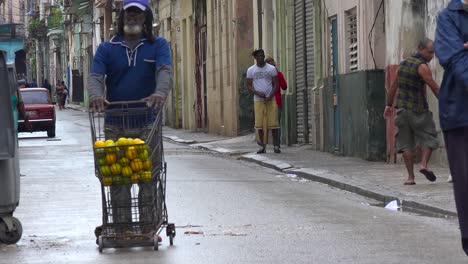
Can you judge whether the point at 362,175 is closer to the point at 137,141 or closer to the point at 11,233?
the point at 11,233

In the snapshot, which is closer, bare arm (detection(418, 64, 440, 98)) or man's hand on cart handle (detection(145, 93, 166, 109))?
man's hand on cart handle (detection(145, 93, 166, 109))

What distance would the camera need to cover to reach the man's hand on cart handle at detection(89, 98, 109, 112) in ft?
31.5

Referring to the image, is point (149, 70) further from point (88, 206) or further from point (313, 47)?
point (313, 47)

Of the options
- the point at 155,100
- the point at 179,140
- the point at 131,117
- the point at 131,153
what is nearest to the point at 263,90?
the point at 179,140

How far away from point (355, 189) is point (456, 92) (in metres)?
7.53

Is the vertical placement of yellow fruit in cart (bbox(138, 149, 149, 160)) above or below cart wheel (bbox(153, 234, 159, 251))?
above

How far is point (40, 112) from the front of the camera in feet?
124

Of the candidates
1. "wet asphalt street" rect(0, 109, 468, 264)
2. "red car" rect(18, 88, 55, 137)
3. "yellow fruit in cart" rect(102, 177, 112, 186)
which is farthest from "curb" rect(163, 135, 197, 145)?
"yellow fruit in cart" rect(102, 177, 112, 186)

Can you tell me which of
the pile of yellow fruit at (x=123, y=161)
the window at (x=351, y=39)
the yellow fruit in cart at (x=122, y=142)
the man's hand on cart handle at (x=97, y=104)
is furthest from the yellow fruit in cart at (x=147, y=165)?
the window at (x=351, y=39)

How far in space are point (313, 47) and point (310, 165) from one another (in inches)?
209

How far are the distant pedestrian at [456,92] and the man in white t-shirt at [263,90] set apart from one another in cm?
1471

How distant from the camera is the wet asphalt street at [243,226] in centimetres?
945

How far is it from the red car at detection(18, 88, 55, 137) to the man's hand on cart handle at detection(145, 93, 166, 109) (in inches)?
1059

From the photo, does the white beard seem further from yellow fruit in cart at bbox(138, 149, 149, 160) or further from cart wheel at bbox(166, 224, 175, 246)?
cart wheel at bbox(166, 224, 175, 246)
